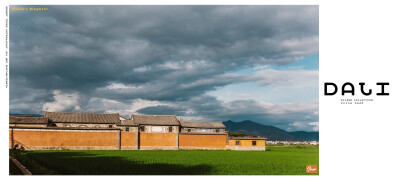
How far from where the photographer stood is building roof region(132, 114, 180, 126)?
3050cm

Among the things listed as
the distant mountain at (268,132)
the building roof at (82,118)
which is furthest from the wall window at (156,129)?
the distant mountain at (268,132)

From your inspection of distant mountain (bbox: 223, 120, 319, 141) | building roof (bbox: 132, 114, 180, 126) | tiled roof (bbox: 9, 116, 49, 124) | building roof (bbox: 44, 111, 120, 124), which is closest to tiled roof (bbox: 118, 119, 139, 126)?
building roof (bbox: 132, 114, 180, 126)

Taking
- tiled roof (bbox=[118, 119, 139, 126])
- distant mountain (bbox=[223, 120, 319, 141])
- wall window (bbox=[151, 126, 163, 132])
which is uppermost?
tiled roof (bbox=[118, 119, 139, 126])

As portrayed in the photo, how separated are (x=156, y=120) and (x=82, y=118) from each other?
7.01 meters

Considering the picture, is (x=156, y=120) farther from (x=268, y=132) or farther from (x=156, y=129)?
(x=268, y=132)

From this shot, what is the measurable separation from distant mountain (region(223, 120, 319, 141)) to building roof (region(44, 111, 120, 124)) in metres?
116

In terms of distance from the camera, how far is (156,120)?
1224 inches

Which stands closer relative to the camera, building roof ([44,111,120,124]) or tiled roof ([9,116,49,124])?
tiled roof ([9,116,49,124])

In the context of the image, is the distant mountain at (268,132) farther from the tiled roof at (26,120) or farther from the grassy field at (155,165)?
the grassy field at (155,165)

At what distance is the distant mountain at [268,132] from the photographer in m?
154

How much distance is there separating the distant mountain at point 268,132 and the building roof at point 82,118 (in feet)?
379

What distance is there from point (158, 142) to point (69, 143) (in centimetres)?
701

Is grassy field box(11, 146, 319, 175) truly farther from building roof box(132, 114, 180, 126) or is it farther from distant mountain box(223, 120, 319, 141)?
distant mountain box(223, 120, 319, 141)
